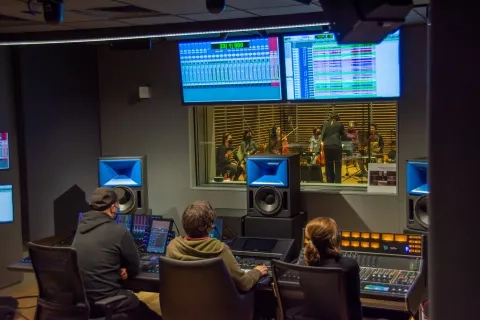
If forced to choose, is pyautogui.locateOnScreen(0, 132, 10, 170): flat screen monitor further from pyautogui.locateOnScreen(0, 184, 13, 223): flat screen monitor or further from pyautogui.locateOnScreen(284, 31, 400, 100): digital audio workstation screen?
pyautogui.locateOnScreen(284, 31, 400, 100): digital audio workstation screen

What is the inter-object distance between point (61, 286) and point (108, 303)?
298 mm

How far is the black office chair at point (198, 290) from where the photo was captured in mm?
3250

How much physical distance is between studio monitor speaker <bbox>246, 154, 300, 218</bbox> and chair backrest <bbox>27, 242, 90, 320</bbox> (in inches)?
61.4

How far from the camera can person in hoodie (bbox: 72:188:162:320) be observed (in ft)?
12.4

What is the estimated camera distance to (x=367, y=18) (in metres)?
2.17

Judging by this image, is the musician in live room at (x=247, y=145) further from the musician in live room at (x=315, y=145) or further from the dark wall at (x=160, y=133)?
the dark wall at (x=160, y=133)

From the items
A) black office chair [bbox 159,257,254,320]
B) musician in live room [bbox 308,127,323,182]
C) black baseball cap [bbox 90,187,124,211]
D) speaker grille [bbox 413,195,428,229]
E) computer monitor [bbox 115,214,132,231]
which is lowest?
black office chair [bbox 159,257,254,320]

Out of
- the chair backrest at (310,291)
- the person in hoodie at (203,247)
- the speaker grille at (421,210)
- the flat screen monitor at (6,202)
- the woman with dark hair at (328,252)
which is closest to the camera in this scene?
the chair backrest at (310,291)

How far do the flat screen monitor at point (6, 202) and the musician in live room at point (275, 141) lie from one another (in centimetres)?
271

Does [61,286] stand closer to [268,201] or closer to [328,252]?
[328,252]

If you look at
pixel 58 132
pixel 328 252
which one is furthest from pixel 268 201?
pixel 58 132

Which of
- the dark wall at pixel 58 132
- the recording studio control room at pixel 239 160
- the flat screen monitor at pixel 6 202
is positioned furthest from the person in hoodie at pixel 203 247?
the dark wall at pixel 58 132

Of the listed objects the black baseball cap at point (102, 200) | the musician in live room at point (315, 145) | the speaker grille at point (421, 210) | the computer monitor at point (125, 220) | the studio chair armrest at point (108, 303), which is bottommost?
the studio chair armrest at point (108, 303)

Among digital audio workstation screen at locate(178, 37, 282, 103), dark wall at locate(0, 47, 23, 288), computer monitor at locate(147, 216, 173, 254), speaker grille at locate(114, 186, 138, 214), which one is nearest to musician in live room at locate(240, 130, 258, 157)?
digital audio workstation screen at locate(178, 37, 282, 103)
